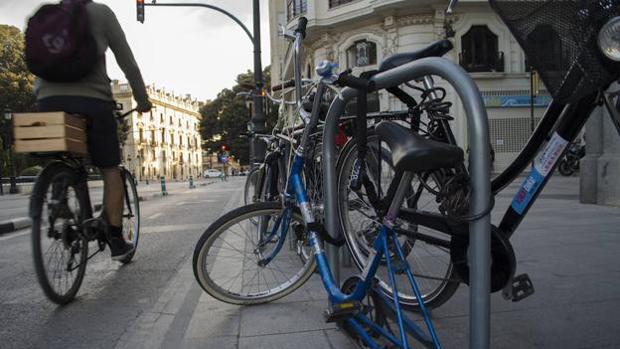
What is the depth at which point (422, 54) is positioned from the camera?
5.86ft

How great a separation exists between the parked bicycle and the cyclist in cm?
11

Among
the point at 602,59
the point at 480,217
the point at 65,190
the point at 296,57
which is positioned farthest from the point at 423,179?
the point at 65,190

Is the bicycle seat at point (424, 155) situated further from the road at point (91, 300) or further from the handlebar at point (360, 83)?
the road at point (91, 300)

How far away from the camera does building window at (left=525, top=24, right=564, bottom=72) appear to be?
1400 mm

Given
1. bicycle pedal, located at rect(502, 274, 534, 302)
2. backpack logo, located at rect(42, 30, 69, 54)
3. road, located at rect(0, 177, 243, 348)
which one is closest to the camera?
bicycle pedal, located at rect(502, 274, 534, 302)

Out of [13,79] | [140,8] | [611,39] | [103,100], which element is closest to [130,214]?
[103,100]

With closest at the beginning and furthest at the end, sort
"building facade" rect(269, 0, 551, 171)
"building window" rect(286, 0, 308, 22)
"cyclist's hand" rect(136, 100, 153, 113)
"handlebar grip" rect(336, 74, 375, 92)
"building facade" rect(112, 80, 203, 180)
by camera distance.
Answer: "handlebar grip" rect(336, 74, 375, 92), "cyclist's hand" rect(136, 100, 153, 113), "building facade" rect(269, 0, 551, 171), "building window" rect(286, 0, 308, 22), "building facade" rect(112, 80, 203, 180)

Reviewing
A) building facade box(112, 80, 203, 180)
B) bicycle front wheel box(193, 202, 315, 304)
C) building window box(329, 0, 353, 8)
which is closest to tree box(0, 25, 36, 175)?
building window box(329, 0, 353, 8)

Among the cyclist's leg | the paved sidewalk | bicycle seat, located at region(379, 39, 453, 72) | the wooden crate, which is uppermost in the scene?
bicycle seat, located at region(379, 39, 453, 72)

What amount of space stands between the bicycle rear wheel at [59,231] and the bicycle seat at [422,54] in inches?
80.2

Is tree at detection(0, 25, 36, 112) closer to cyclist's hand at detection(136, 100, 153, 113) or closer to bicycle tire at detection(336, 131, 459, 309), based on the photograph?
cyclist's hand at detection(136, 100, 153, 113)

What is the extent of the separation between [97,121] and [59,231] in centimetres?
71

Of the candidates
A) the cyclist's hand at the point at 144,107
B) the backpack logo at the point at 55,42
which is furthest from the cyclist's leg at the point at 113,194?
the backpack logo at the point at 55,42

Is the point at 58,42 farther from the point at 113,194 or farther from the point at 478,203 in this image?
the point at 478,203
